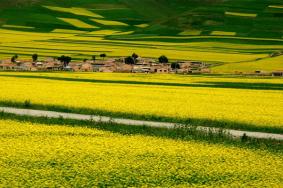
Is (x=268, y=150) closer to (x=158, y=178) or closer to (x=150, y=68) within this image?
(x=158, y=178)

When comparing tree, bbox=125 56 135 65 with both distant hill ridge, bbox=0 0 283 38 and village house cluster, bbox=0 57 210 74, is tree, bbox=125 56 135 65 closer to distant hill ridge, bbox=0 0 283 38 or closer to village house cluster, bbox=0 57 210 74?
village house cluster, bbox=0 57 210 74

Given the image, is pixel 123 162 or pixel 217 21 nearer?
pixel 123 162

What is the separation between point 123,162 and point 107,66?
198 feet

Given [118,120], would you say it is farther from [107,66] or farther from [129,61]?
[129,61]

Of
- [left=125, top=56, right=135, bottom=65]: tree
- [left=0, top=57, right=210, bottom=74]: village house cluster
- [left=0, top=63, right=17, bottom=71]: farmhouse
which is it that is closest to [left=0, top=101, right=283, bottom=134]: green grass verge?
[left=0, top=63, right=17, bottom=71]: farmhouse

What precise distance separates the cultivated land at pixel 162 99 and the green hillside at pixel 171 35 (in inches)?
1583

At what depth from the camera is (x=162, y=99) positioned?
4409cm

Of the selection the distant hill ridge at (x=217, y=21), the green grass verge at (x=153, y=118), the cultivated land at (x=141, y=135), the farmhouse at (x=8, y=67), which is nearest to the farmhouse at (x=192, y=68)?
the cultivated land at (x=141, y=135)

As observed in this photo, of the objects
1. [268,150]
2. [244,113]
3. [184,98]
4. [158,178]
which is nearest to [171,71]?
[184,98]

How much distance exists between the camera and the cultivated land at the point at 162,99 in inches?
1400

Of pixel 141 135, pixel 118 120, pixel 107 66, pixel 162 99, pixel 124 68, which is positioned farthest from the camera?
pixel 107 66

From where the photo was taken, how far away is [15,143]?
27.2 m

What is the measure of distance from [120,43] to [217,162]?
114280 millimetres

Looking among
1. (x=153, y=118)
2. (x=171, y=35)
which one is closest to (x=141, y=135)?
(x=153, y=118)
